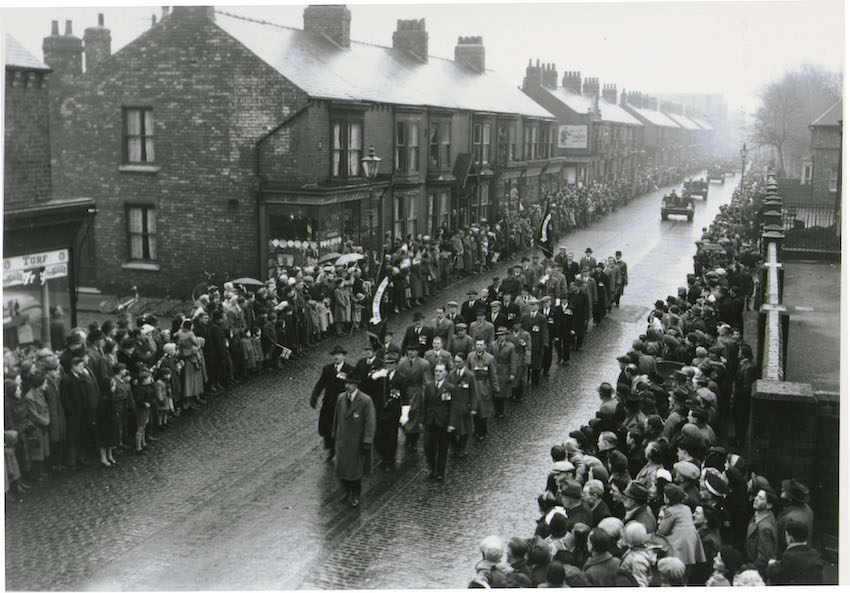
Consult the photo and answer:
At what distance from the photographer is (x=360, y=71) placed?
102 ft

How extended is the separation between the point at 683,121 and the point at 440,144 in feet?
312

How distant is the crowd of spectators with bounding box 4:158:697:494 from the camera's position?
11.6m

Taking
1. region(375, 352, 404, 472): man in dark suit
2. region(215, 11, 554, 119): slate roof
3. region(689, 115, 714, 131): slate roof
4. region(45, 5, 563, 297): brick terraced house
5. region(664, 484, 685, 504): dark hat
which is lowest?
region(375, 352, 404, 472): man in dark suit

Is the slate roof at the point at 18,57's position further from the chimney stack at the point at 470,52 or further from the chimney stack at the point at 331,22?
the chimney stack at the point at 470,52

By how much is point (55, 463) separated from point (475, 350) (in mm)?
6003

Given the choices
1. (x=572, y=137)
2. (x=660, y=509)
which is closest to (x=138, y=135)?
(x=660, y=509)

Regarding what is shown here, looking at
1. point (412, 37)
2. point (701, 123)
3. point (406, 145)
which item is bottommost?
point (406, 145)

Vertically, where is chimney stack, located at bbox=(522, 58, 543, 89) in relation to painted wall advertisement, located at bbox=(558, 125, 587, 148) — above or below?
above

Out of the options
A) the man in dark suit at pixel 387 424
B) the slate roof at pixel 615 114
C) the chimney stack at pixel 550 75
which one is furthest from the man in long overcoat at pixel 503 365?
the slate roof at pixel 615 114

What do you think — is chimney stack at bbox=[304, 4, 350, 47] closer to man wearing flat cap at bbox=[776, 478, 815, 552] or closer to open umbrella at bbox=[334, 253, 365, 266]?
open umbrella at bbox=[334, 253, 365, 266]

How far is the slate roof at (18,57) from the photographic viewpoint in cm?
1476

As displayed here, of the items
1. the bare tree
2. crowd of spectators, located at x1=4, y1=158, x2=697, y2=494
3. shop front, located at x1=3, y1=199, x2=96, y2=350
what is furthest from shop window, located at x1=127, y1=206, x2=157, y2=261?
the bare tree

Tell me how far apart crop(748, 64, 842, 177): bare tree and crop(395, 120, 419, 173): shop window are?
35.2m

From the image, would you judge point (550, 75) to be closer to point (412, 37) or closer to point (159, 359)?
point (412, 37)
